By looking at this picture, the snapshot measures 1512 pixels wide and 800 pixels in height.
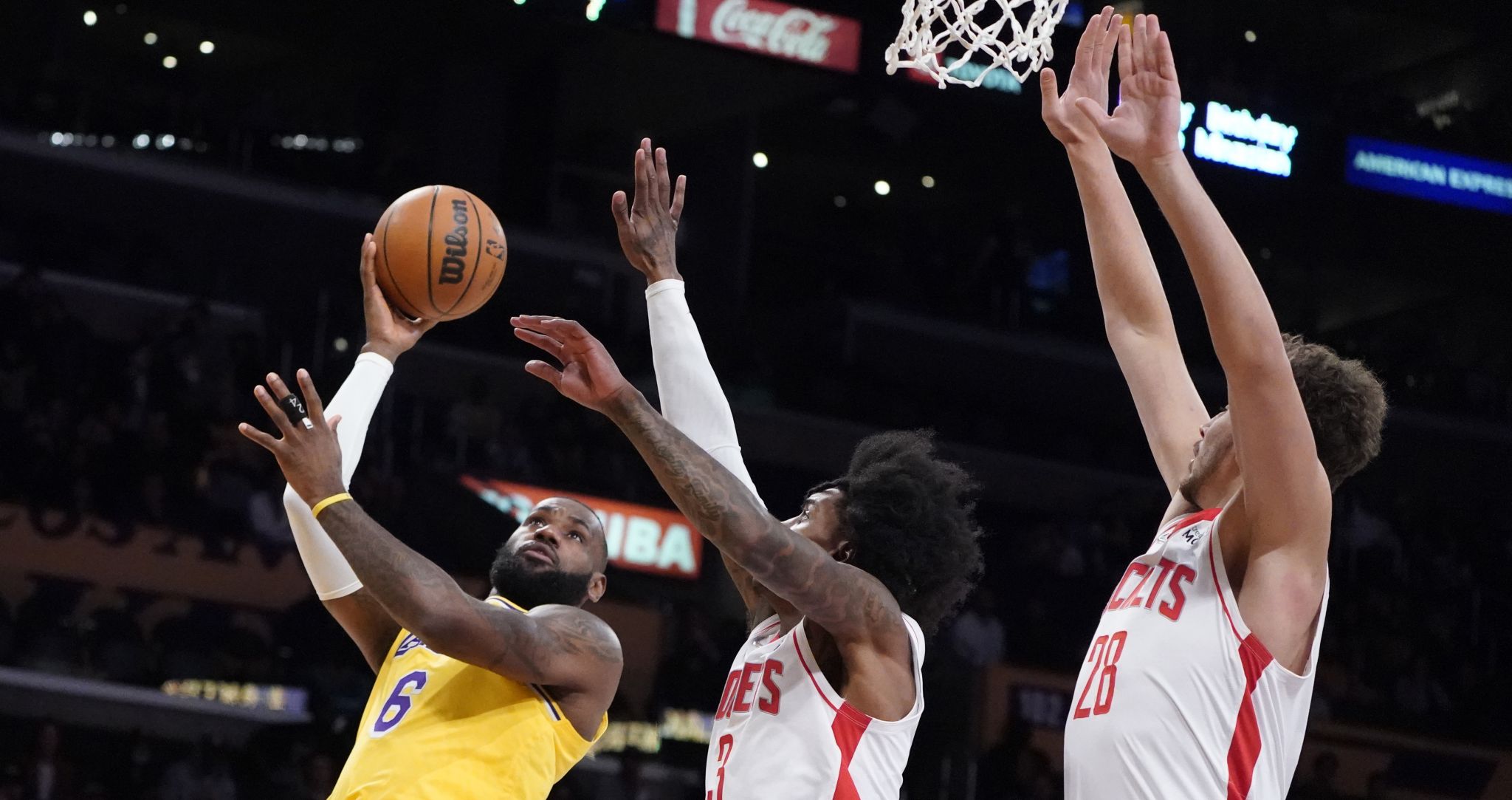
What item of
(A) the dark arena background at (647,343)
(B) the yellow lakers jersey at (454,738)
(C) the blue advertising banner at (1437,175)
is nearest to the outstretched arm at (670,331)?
(B) the yellow lakers jersey at (454,738)

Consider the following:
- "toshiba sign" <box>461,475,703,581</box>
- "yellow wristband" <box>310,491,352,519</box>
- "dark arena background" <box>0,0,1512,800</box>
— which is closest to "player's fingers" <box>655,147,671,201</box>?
"yellow wristband" <box>310,491,352,519</box>

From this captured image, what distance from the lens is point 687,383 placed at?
12.4 feet

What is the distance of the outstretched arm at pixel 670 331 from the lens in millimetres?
3781

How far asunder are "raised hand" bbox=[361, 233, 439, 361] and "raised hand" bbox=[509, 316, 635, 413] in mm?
1004

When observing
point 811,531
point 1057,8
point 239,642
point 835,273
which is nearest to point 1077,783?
point 811,531

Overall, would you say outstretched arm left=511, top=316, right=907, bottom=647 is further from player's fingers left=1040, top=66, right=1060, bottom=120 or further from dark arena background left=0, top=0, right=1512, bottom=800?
dark arena background left=0, top=0, right=1512, bottom=800

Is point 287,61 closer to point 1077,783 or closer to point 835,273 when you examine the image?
point 835,273

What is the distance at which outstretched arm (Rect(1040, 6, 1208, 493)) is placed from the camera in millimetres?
3533

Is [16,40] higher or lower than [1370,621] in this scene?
higher

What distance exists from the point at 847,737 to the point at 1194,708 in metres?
0.73

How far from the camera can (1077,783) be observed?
3029 millimetres

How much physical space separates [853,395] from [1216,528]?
13.2 m

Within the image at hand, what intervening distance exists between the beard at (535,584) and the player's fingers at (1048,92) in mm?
1658

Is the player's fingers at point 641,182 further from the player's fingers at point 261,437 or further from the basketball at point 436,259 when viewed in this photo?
the player's fingers at point 261,437
